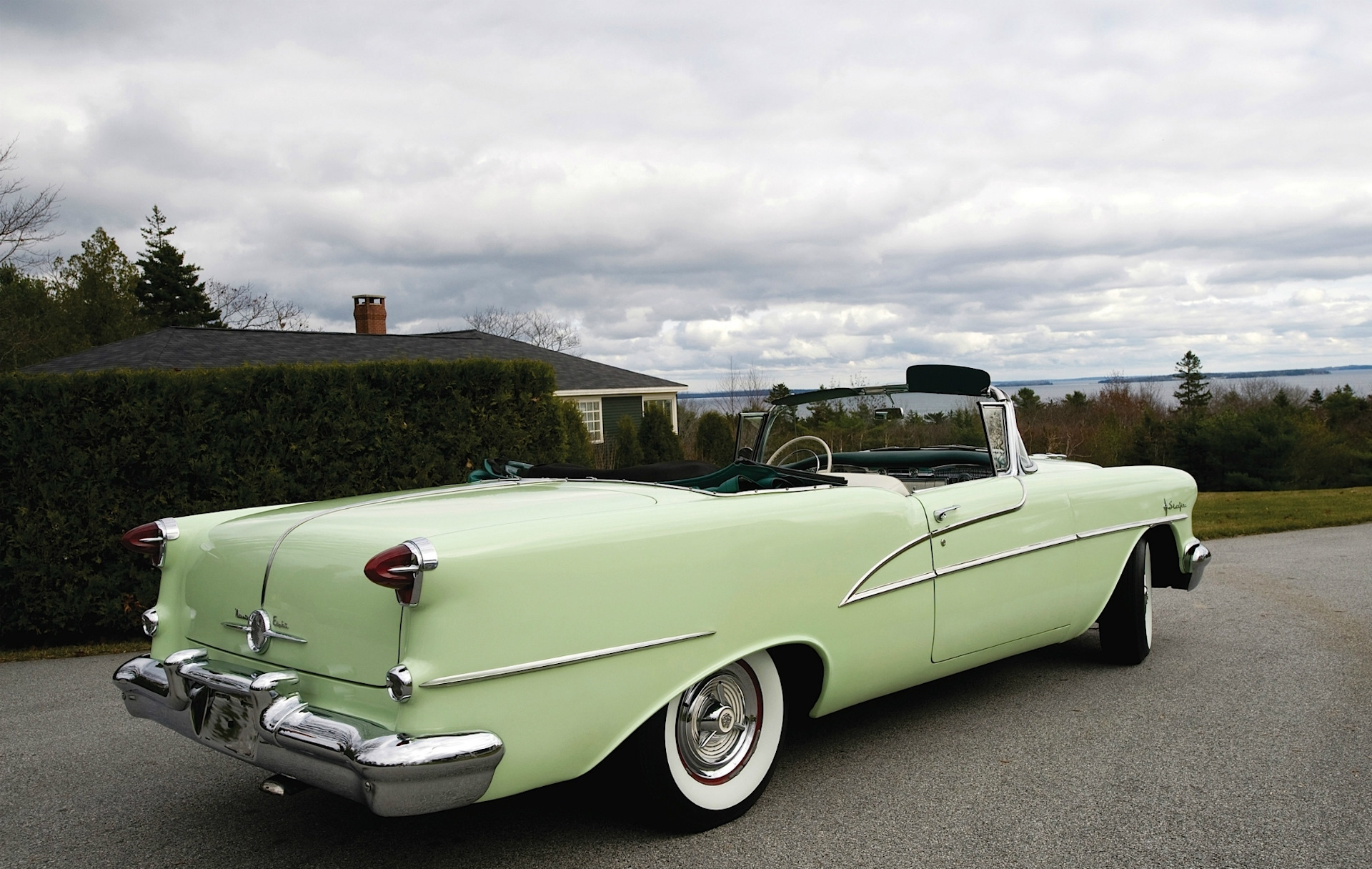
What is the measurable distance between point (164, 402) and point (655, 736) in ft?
17.8

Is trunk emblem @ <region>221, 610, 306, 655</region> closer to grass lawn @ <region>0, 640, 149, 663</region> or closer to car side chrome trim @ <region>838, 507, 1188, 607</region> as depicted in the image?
car side chrome trim @ <region>838, 507, 1188, 607</region>

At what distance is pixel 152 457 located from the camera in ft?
22.3

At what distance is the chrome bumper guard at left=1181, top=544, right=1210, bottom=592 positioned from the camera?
525cm

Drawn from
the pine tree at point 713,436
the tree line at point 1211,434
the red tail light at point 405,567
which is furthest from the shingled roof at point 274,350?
the red tail light at point 405,567

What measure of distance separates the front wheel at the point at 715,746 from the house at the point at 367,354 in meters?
9.98

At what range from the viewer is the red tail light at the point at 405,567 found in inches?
95.5

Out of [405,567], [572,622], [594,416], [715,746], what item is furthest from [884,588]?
[594,416]

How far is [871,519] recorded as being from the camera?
3.54 metres

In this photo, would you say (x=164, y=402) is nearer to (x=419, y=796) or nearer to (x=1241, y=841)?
(x=419, y=796)

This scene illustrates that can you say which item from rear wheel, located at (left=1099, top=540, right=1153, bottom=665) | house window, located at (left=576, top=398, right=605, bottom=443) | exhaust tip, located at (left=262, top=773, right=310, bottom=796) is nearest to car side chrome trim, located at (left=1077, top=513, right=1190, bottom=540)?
rear wheel, located at (left=1099, top=540, right=1153, bottom=665)

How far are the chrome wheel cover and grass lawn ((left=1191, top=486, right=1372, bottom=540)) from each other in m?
8.14

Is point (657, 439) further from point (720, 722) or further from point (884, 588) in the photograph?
point (720, 722)

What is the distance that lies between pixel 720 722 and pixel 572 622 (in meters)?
0.79

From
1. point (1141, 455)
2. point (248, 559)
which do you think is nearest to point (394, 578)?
point (248, 559)
